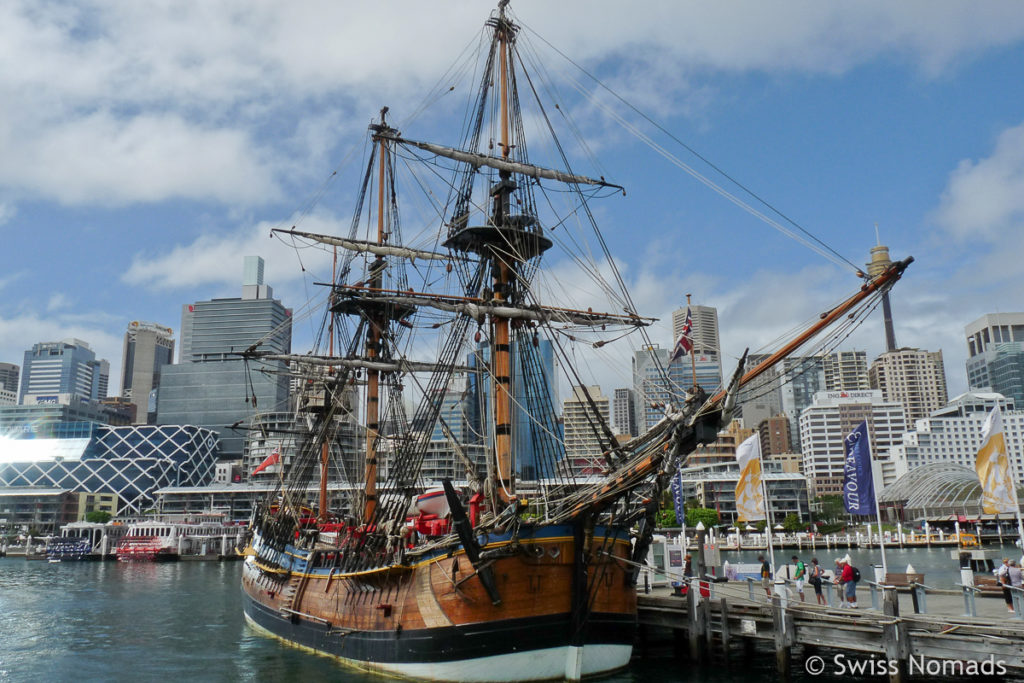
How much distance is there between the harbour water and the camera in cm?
2534

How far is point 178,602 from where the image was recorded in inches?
1948

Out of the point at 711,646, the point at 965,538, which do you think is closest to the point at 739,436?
the point at 965,538

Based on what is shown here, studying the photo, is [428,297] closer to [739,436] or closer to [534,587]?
[534,587]

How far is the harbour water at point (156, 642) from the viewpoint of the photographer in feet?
83.1

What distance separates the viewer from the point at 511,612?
68.8 ft

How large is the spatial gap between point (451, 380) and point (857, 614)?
14397 mm

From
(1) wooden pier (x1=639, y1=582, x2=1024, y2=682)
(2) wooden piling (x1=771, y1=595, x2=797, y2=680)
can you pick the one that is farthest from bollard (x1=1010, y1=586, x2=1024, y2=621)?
(2) wooden piling (x1=771, y1=595, x2=797, y2=680)

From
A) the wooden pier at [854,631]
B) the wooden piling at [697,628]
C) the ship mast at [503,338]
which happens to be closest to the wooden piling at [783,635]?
the wooden pier at [854,631]

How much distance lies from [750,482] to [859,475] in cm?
389

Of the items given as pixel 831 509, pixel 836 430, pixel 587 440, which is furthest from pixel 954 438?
pixel 587 440

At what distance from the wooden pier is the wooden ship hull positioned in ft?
10.6

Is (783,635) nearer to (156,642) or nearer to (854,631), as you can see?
(854,631)

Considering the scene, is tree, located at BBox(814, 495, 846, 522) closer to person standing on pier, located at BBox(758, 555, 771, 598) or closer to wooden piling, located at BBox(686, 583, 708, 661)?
person standing on pier, located at BBox(758, 555, 771, 598)

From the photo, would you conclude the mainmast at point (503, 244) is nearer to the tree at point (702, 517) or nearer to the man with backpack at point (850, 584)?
the man with backpack at point (850, 584)
